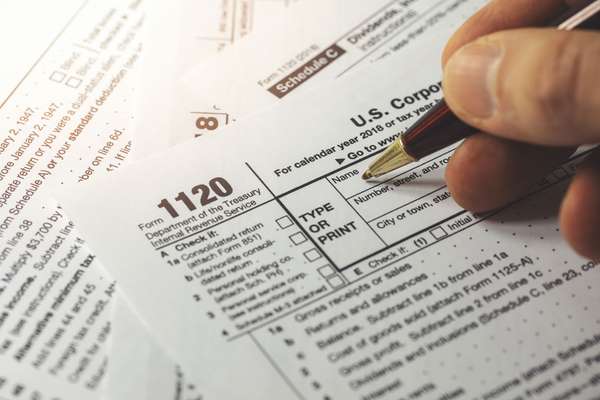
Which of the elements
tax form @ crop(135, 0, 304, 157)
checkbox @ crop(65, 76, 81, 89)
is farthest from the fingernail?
checkbox @ crop(65, 76, 81, 89)

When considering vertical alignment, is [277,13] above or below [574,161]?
above

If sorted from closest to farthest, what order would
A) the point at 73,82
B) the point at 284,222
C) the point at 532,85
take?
the point at 532,85, the point at 284,222, the point at 73,82

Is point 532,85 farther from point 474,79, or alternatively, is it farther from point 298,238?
point 298,238

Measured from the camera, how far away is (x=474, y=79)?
0.42m

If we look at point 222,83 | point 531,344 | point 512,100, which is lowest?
point 531,344

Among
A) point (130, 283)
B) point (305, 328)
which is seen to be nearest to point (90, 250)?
point (130, 283)

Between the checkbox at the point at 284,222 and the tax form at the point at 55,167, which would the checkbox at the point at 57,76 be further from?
the checkbox at the point at 284,222

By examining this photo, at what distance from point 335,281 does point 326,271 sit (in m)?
0.01

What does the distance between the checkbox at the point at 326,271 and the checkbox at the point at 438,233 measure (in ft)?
0.26

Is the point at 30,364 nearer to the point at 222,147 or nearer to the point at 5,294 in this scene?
the point at 5,294

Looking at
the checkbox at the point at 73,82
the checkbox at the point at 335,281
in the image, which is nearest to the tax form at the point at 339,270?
the checkbox at the point at 335,281

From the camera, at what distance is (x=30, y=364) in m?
0.43

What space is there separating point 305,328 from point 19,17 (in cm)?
45

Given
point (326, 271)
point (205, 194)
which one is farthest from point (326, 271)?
point (205, 194)
